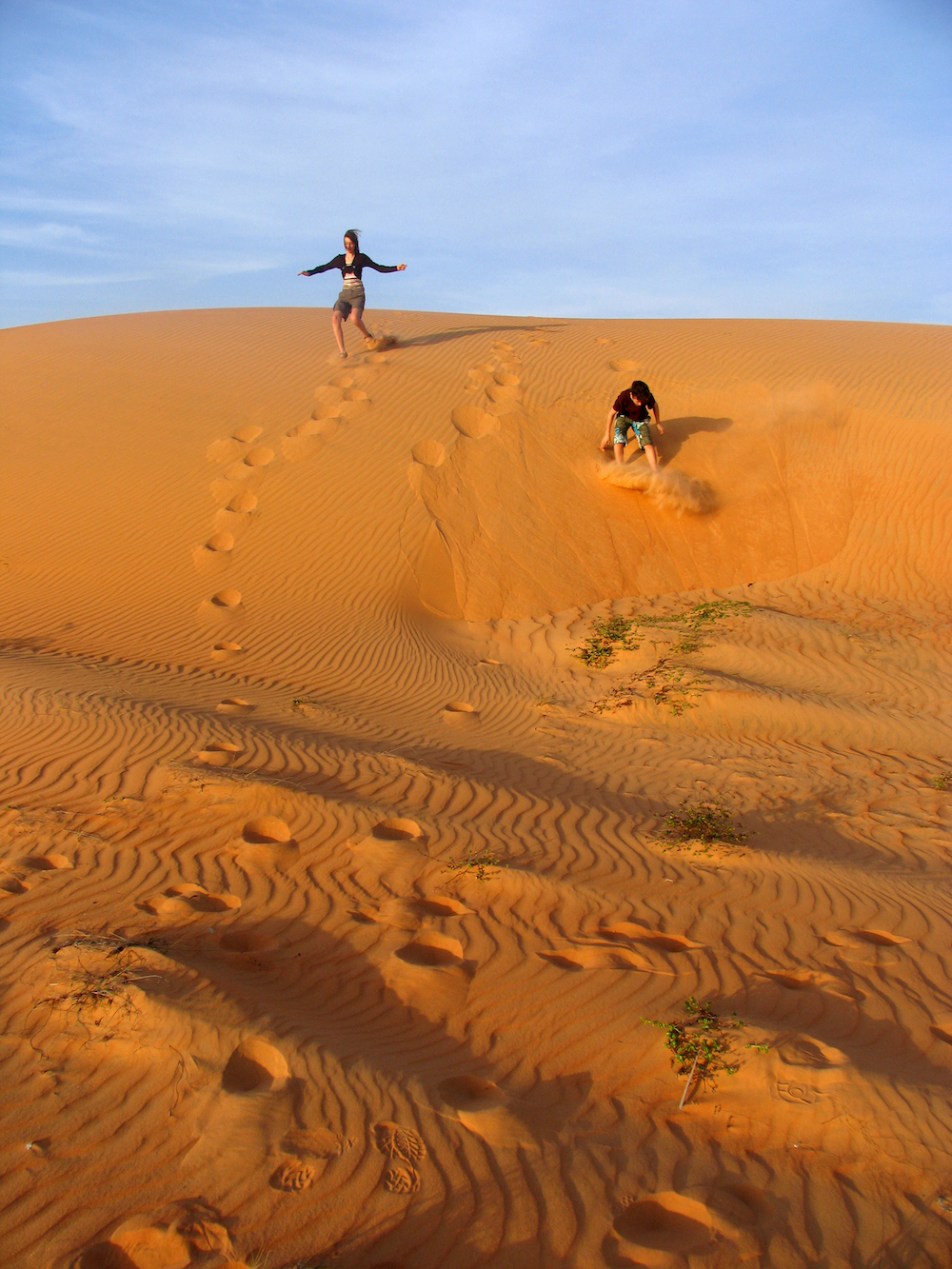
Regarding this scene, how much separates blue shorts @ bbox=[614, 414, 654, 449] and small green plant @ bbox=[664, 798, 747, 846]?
22.9 ft

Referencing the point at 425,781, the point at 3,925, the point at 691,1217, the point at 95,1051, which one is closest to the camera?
the point at 691,1217

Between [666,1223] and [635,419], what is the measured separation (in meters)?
10.3

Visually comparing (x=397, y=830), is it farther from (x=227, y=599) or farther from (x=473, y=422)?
(x=473, y=422)

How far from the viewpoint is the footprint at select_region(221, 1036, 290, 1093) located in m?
2.86

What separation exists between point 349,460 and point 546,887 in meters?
8.84

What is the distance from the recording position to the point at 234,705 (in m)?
7.09

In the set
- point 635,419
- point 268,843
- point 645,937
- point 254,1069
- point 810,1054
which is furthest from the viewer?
point 635,419

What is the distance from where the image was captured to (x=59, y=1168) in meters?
2.52

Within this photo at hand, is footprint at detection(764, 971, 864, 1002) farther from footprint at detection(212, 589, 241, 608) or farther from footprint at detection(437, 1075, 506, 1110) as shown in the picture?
footprint at detection(212, 589, 241, 608)

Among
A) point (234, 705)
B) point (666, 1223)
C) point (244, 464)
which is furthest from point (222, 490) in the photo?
point (666, 1223)

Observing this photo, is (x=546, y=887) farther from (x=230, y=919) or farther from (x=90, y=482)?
(x=90, y=482)

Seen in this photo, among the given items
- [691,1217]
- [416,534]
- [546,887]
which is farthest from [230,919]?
[416,534]

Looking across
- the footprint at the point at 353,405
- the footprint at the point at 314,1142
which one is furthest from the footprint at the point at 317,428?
the footprint at the point at 314,1142

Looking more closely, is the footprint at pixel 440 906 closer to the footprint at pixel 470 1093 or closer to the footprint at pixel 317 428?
the footprint at pixel 470 1093
